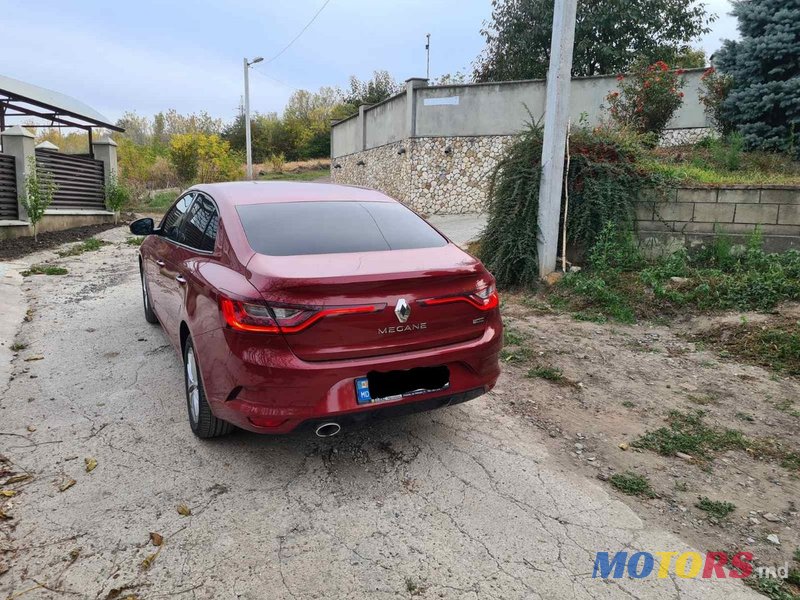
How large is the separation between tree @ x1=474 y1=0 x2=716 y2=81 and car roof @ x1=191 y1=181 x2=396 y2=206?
68.5 feet

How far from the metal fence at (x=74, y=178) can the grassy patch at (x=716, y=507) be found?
13.4 m

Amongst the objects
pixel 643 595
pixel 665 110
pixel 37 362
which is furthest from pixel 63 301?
pixel 665 110

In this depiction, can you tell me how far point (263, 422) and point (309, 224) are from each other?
1.22 metres

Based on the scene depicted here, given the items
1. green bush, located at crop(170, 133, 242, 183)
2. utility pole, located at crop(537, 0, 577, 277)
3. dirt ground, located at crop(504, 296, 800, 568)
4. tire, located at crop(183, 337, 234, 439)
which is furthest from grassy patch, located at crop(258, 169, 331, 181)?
tire, located at crop(183, 337, 234, 439)

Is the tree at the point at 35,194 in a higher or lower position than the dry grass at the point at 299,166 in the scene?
lower

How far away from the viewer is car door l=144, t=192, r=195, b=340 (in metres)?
3.97

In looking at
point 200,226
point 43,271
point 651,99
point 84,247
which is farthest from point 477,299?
point 651,99

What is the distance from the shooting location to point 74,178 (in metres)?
13.7

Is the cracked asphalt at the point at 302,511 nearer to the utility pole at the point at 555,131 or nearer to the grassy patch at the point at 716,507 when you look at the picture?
the grassy patch at the point at 716,507

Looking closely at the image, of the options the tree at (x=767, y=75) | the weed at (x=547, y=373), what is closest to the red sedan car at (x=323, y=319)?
the weed at (x=547, y=373)

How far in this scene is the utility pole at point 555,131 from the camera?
6.50 m

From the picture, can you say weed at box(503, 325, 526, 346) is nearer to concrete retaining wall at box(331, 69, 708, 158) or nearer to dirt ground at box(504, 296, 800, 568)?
dirt ground at box(504, 296, 800, 568)

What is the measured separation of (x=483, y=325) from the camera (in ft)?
9.99

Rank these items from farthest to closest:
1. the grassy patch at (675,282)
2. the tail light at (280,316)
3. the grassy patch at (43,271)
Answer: the grassy patch at (43,271), the grassy patch at (675,282), the tail light at (280,316)
